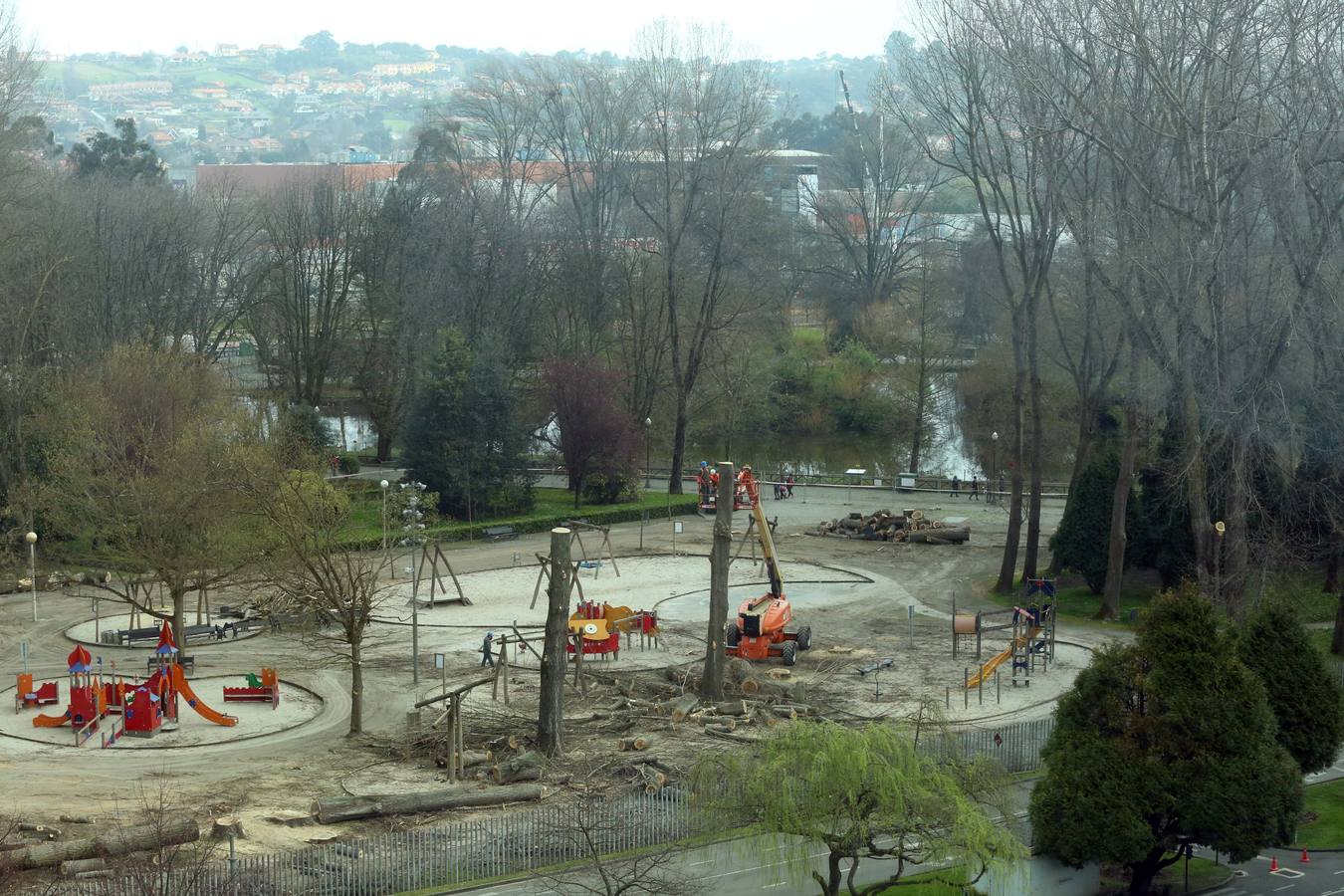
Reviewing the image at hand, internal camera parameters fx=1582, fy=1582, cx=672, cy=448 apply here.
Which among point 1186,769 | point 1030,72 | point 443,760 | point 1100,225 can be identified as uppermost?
point 1030,72

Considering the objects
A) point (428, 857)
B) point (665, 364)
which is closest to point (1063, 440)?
point (665, 364)

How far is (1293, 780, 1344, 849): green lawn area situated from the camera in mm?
27906

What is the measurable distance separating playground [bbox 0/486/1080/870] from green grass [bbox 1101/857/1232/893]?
177 inches

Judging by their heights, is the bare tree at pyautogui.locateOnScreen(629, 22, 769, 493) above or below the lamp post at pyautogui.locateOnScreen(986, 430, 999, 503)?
above

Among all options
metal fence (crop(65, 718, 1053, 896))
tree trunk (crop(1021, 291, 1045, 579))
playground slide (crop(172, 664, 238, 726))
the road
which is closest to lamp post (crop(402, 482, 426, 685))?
playground slide (crop(172, 664, 238, 726))

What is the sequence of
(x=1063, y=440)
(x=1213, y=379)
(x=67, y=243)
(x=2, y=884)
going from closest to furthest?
(x=2, y=884)
(x=1213, y=379)
(x=67, y=243)
(x=1063, y=440)

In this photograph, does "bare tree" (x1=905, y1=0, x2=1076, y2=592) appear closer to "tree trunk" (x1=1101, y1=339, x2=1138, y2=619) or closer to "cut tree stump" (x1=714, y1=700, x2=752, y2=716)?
"tree trunk" (x1=1101, y1=339, x2=1138, y2=619)

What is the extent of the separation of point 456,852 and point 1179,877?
1190cm

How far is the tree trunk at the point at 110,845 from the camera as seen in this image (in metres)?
24.3

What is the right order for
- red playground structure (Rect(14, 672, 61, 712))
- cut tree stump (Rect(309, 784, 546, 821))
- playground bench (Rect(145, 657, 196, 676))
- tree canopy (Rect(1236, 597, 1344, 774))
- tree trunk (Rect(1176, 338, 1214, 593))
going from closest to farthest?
1. cut tree stump (Rect(309, 784, 546, 821))
2. tree canopy (Rect(1236, 597, 1344, 774))
3. red playground structure (Rect(14, 672, 61, 712))
4. playground bench (Rect(145, 657, 196, 676))
5. tree trunk (Rect(1176, 338, 1214, 593))

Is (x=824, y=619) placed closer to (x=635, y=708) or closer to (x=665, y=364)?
(x=635, y=708)

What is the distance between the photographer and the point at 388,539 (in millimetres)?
45500

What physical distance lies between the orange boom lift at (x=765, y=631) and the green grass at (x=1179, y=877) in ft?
44.2

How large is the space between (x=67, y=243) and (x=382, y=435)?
1544 cm
